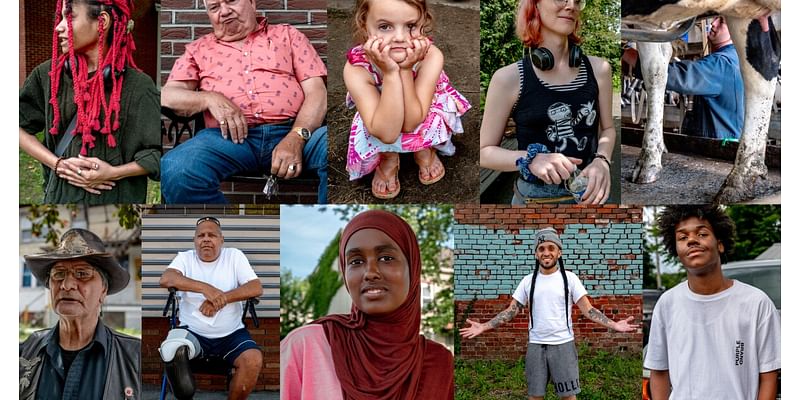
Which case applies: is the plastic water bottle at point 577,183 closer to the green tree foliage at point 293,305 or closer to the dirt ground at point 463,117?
the dirt ground at point 463,117

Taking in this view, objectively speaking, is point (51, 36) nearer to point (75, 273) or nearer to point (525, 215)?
point (75, 273)

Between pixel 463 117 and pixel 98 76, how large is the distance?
257cm

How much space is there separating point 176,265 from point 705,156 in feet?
12.6

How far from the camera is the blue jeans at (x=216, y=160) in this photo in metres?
6.55

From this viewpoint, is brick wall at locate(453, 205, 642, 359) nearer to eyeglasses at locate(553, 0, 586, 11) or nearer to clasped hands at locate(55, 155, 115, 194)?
eyeglasses at locate(553, 0, 586, 11)

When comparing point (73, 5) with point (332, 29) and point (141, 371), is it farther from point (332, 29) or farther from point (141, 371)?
point (141, 371)

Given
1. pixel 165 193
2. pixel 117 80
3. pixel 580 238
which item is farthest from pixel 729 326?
pixel 117 80

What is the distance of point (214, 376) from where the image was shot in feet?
21.8

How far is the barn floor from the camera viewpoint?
22.7ft

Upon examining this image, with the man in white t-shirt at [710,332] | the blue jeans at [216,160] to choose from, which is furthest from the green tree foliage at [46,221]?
the man in white t-shirt at [710,332]

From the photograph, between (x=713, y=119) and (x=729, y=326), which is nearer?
(x=729, y=326)

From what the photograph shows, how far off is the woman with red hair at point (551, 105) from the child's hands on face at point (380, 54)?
0.77 m

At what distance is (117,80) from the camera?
6809 mm

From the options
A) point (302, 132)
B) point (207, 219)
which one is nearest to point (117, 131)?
point (207, 219)
